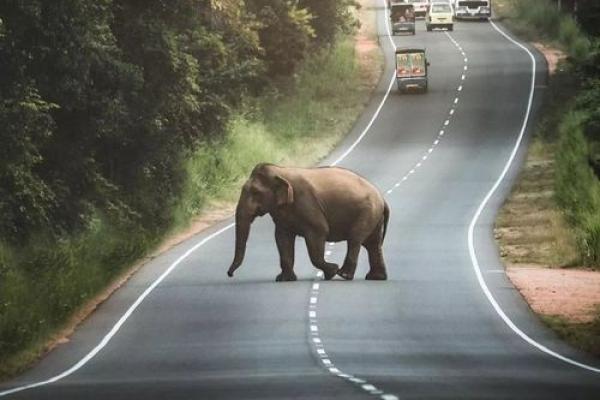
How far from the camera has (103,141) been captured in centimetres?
5312

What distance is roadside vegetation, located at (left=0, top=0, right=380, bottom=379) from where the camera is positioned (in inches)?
1566

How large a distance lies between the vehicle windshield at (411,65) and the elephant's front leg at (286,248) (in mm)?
58986

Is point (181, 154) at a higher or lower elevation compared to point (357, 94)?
higher

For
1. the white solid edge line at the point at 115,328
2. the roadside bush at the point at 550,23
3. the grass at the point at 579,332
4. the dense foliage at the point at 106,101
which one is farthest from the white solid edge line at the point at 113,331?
the roadside bush at the point at 550,23

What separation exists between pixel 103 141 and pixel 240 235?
47.1 feet

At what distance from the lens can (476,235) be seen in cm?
5528

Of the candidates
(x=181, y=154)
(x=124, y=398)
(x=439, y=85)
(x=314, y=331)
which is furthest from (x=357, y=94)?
(x=124, y=398)

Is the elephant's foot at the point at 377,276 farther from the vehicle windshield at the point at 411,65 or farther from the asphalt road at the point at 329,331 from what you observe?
the vehicle windshield at the point at 411,65

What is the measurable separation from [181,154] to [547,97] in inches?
1528

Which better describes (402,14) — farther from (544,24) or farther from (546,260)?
(546,260)

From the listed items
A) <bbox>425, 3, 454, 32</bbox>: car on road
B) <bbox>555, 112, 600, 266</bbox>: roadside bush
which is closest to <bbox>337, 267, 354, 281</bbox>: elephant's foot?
<bbox>555, 112, 600, 266</bbox>: roadside bush

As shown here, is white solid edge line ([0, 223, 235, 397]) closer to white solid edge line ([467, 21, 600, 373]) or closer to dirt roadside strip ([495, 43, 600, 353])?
white solid edge line ([467, 21, 600, 373])

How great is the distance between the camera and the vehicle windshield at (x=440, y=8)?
137 meters

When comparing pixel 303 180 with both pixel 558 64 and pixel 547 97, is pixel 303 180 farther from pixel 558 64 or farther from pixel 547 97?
pixel 558 64
